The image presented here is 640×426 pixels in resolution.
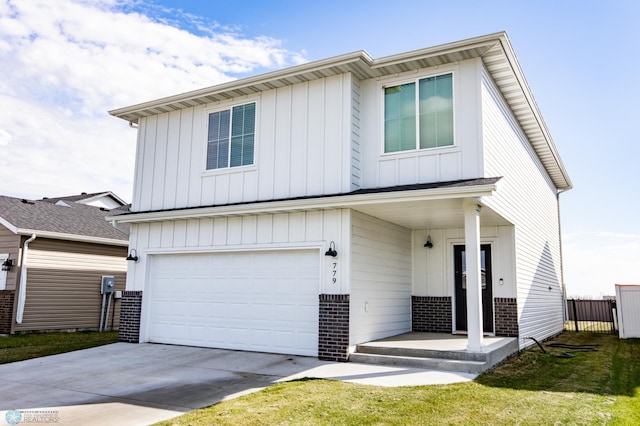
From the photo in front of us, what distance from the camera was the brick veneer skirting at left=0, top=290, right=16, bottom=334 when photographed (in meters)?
14.5

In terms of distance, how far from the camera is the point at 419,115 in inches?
392

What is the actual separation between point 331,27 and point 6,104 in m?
11.0

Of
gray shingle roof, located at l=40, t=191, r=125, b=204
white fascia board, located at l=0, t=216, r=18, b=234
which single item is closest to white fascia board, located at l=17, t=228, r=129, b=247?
white fascia board, located at l=0, t=216, r=18, b=234

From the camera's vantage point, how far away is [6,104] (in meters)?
15.8

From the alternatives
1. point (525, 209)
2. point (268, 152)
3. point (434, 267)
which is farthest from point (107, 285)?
point (525, 209)

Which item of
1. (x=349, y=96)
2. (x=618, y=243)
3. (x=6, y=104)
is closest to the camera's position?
(x=349, y=96)

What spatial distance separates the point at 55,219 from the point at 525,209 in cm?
1453

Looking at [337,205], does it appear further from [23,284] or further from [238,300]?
[23,284]

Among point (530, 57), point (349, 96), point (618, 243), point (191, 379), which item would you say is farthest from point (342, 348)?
point (618, 243)

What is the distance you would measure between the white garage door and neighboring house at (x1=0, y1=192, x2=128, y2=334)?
8.62 feet

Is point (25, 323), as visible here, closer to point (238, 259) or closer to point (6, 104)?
point (6, 104)

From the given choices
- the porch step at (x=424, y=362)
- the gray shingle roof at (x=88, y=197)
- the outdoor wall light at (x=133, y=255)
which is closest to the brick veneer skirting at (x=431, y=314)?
the porch step at (x=424, y=362)

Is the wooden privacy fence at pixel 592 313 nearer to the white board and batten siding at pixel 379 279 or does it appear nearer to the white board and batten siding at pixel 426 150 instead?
the white board and batten siding at pixel 379 279

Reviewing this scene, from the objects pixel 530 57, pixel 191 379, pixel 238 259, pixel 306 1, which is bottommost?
pixel 191 379
